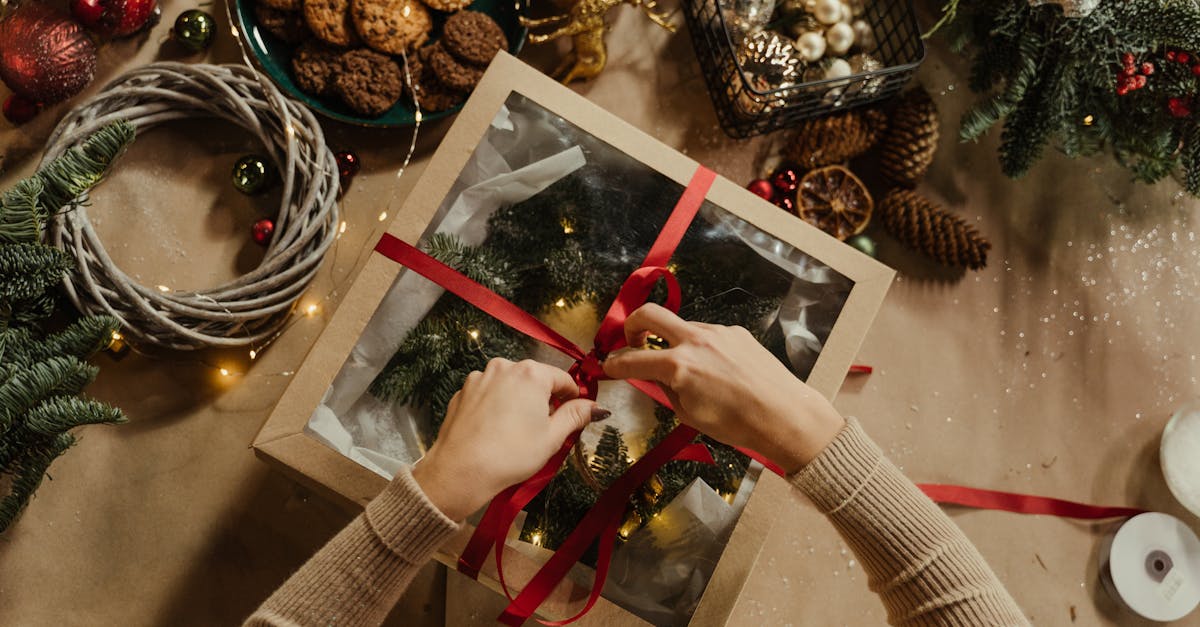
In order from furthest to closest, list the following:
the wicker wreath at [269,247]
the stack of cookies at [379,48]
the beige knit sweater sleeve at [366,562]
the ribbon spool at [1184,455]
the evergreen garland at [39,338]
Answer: the ribbon spool at [1184,455]
the stack of cookies at [379,48]
the wicker wreath at [269,247]
the evergreen garland at [39,338]
the beige knit sweater sleeve at [366,562]

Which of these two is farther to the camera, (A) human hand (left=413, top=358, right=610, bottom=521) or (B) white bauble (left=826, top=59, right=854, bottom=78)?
(B) white bauble (left=826, top=59, right=854, bottom=78)

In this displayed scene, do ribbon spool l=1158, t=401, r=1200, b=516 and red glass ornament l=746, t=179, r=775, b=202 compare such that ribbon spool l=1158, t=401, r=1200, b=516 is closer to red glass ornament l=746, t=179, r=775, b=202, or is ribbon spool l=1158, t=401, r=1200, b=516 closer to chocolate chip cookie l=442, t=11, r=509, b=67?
red glass ornament l=746, t=179, r=775, b=202

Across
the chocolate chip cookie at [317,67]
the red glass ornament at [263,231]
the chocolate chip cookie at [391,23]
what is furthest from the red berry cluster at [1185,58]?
the red glass ornament at [263,231]

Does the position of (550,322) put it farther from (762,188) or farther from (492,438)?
(762,188)

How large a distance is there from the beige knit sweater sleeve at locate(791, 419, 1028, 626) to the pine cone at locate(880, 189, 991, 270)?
1.69ft

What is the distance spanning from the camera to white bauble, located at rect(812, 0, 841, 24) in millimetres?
1140

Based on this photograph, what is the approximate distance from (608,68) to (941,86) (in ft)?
1.70

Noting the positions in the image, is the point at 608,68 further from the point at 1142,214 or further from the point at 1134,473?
the point at 1134,473

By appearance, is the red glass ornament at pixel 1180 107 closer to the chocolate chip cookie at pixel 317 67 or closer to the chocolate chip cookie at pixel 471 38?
the chocolate chip cookie at pixel 471 38

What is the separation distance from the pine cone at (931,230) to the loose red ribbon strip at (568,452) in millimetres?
459

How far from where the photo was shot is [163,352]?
110cm

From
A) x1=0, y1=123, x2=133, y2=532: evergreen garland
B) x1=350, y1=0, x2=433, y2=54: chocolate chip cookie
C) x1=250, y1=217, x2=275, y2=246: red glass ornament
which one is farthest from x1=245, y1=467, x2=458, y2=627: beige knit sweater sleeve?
x1=350, y1=0, x2=433, y2=54: chocolate chip cookie

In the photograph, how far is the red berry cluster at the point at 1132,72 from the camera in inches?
39.6

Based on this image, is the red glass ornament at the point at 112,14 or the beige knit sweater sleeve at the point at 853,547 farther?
the red glass ornament at the point at 112,14
